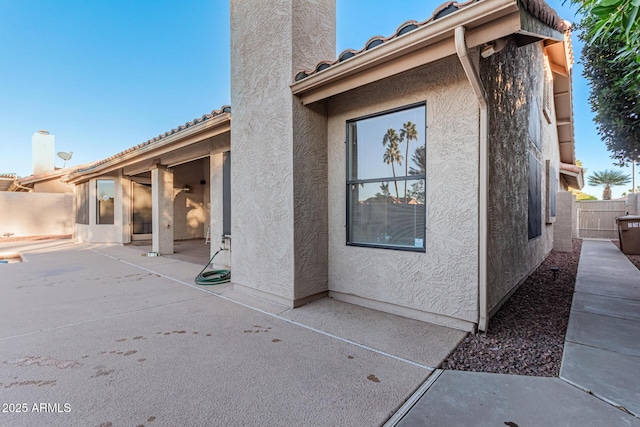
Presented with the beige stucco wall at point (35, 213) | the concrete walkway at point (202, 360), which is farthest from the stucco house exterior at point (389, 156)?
the beige stucco wall at point (35, 213)

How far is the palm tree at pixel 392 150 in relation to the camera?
4508mm

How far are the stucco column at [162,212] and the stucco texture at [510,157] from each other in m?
9.86

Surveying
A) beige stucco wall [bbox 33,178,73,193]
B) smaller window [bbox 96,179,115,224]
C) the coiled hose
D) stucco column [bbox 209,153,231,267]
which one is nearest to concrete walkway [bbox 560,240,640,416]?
the coiled hose

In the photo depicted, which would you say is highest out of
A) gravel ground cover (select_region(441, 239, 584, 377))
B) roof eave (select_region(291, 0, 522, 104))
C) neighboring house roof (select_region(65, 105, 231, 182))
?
neighboring house roof (select_region(65, 105, 231, 182))

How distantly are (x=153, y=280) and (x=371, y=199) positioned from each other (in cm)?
526

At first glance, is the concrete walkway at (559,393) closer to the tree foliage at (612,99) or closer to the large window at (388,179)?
the large window at (388,179)

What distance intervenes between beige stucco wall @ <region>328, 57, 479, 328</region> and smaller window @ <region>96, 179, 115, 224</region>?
43.5 ft

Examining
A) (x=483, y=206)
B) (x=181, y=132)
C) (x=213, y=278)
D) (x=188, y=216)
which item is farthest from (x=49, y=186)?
(x=483, y=206)

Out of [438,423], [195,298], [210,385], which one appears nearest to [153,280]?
[195,298]

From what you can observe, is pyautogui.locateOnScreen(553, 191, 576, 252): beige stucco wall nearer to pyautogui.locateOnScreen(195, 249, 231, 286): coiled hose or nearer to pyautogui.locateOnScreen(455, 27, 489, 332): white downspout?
pyautogui.locateOnScreen(455, 27, 489, 332): white downspout

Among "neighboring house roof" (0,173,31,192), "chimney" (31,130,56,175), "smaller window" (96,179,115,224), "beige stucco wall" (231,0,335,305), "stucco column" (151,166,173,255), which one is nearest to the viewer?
"beige stucco wall" (231,0,335,305)

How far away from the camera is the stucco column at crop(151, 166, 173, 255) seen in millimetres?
10227

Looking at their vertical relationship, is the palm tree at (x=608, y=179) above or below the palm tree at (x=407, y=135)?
above

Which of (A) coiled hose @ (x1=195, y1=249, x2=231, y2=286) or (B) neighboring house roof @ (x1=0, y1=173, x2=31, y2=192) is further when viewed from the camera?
(B) neighboring house roof @ (x1=0, y1=173, x2=31, y2=192)
